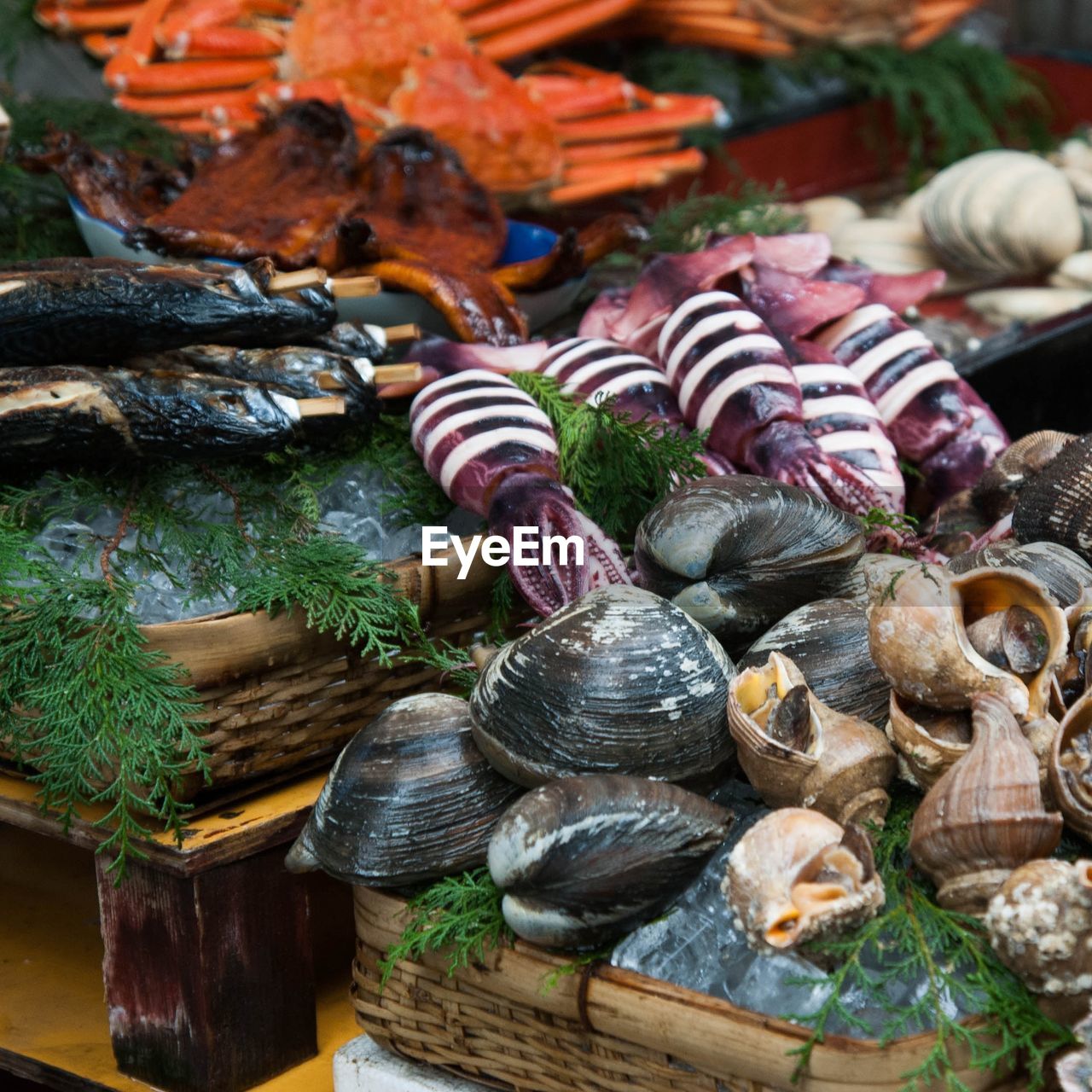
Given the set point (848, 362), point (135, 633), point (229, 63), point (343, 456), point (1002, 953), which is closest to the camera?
point (1002, 953)

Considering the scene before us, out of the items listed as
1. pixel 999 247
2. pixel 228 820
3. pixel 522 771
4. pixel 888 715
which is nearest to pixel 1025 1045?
pixel 888 715

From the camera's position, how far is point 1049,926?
89 centimetres

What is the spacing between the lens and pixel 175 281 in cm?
138

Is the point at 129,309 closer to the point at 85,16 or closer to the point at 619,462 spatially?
the point at 619,462

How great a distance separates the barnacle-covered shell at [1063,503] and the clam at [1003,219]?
1.18 m

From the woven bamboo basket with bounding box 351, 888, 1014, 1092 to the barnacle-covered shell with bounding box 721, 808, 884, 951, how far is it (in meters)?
0.06

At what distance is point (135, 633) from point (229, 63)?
183 cm

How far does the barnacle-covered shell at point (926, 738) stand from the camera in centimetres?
103

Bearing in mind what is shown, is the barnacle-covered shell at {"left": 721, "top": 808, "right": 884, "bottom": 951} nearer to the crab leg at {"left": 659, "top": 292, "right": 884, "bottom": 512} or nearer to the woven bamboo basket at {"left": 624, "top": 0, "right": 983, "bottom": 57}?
the crab leg at {"left": 659, "top": 292, "right": 884, "bottom": 512}

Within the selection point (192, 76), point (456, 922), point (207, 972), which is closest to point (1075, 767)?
point (456, 922)

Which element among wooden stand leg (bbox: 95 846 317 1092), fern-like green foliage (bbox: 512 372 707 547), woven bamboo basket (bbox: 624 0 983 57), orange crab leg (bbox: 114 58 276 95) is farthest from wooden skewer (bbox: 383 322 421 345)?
woven bamboo basket (bbox: 624 0 983 57)

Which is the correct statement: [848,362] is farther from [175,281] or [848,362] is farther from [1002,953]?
[1002,953]

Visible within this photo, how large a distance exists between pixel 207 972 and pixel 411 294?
→ 0.83 m

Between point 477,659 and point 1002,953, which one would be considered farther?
point 477,659
